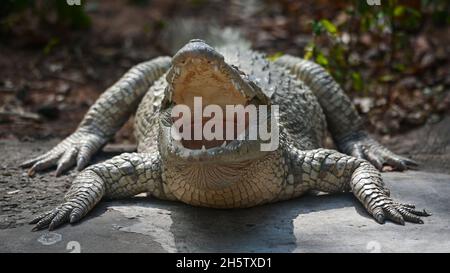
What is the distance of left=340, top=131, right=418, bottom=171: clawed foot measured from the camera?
518cm

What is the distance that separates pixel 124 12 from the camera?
10.2 meters

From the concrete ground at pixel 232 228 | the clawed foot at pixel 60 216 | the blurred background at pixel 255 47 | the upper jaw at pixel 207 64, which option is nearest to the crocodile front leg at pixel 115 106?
the blurred background at pixel 255 47

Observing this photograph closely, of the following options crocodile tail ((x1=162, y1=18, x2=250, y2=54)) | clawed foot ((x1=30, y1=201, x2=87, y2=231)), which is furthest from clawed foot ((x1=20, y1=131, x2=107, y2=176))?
crocodile tail ((x1=162, y1=18, x2=250, y2=54))

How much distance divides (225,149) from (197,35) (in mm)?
4408

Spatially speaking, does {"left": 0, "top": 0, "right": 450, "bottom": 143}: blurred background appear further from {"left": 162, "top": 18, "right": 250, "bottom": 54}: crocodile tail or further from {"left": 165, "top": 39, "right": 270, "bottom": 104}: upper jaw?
{"left": 165, "top": 39, "right": 270, "bottom": 104}: upper jaw

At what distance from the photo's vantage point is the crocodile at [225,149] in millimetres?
3490

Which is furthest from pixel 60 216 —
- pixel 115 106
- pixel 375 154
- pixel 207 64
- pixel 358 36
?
pixel 358 36

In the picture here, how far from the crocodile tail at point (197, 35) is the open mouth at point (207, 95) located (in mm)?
3524

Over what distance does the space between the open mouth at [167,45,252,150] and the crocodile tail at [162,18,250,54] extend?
139 inches

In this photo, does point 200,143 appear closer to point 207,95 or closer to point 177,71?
point 207,95

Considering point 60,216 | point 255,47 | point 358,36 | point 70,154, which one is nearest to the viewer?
point 60,216

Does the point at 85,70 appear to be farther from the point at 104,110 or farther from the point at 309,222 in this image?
the point at 309,222

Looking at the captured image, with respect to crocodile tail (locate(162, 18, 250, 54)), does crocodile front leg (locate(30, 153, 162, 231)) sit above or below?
below

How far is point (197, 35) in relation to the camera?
7.58m
